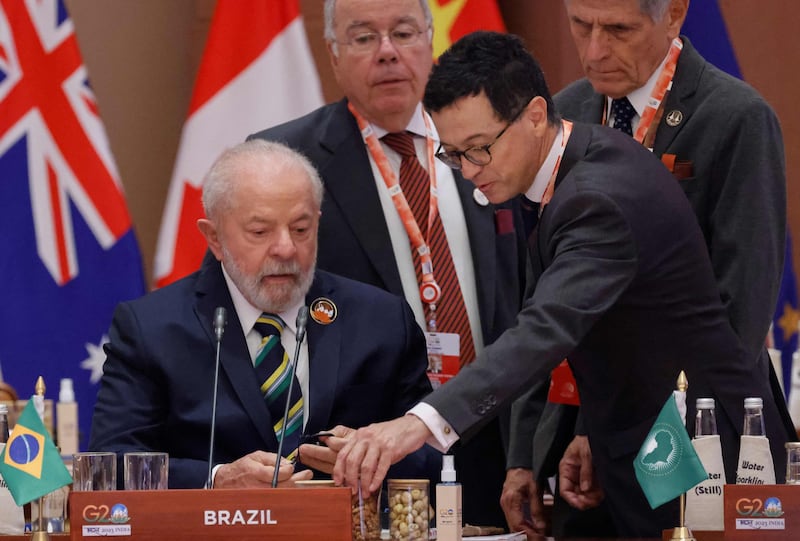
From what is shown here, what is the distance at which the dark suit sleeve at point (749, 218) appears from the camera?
3139mm

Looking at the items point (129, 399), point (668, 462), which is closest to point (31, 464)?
point (129, 399)

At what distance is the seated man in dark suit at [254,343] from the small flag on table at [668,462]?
0.87 m

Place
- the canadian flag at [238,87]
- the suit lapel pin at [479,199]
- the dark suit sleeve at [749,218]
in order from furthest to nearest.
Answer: the canadian flag at [238,87] < the suit lapel pin at [479,199] < the dark suit sleeve at [749,218]

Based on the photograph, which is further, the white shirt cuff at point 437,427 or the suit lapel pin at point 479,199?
the suit lapel pin at point 479,199

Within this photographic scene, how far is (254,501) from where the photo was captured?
250 cm

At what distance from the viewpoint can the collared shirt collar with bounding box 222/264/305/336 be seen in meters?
3.43

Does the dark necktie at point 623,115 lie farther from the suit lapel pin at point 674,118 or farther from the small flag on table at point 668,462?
the small flag on table at point 668,462

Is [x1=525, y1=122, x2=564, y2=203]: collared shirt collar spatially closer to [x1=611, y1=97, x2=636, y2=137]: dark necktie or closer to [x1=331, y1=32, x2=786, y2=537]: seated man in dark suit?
[x1=331, y1=32, x2=786, y2=537]: seated man in dark suit

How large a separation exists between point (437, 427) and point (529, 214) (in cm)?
117

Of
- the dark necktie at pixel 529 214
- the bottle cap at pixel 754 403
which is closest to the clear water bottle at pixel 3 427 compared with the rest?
the dark necktie at pixel 529 214

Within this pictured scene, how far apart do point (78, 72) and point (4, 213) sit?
61 centimetres

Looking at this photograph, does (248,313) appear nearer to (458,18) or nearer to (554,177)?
(554,177)

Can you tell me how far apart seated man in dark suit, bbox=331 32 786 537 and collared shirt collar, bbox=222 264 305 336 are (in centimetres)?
69

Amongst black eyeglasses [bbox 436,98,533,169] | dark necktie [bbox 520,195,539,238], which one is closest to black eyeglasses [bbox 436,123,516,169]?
black eyeglasses [bbox 436,98,533,169]
